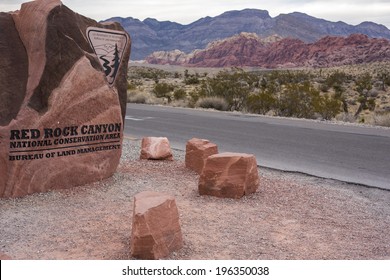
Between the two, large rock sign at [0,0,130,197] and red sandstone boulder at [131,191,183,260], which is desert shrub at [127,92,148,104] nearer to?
large rock sign at [0,0,130,197]

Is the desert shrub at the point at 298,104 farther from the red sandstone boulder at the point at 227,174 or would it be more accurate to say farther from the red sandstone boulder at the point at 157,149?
the red sandstone boulder at the point at 227,174

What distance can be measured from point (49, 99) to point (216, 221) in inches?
127

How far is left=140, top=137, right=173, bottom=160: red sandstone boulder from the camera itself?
1079 centimetres

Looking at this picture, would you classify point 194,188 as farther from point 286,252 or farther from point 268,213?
point 286,252

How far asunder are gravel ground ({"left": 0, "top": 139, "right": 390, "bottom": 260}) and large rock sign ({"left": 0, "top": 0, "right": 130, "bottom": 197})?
35 cm

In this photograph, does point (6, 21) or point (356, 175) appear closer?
point (6, 21)

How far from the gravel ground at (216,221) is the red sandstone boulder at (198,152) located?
0.32 meters

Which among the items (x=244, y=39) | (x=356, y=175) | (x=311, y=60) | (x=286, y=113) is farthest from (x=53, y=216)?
(x=244, y=39)

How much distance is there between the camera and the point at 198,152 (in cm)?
968

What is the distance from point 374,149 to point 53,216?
8.95 m

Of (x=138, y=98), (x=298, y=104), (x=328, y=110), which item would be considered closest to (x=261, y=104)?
(x=298, y=104)

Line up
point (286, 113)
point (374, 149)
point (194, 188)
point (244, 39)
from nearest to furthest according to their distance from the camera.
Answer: point (194, 188) < point (374, 149) < point (286, 113) < point (244, 39)

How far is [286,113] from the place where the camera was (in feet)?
A: 74.6

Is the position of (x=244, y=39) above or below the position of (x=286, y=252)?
above
